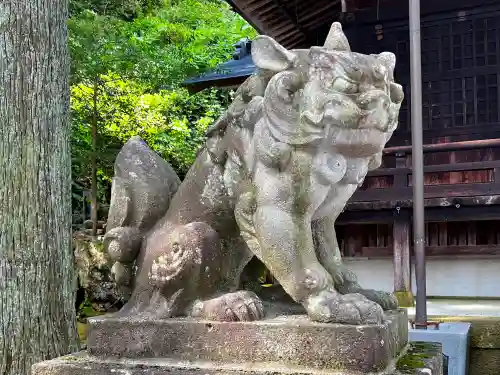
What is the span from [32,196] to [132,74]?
17.4 ft

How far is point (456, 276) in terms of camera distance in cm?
795

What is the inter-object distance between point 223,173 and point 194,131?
930cm

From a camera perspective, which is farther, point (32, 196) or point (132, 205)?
point (32, 196)

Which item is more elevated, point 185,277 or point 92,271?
point 185,277

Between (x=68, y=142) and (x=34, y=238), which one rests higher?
(x=68, y=142)

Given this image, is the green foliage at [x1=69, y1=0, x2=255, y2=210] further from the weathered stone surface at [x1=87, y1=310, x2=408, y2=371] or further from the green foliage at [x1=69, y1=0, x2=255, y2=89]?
the weathered stone surface at [x1=87, y1=310, x2=408, y2=371]

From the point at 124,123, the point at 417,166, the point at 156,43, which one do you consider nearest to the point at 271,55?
the point at 417,166

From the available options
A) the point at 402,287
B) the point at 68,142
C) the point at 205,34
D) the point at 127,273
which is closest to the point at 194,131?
the point at 205,34

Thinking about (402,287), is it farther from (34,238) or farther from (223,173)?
(223,173)

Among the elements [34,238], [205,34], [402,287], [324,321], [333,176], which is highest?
[205,34]

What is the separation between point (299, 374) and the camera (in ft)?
5.33

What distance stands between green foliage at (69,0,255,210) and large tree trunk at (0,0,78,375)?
365 centimetres

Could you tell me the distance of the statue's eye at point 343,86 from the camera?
1.70 meters

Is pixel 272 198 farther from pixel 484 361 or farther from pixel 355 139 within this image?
pixel 484 361
